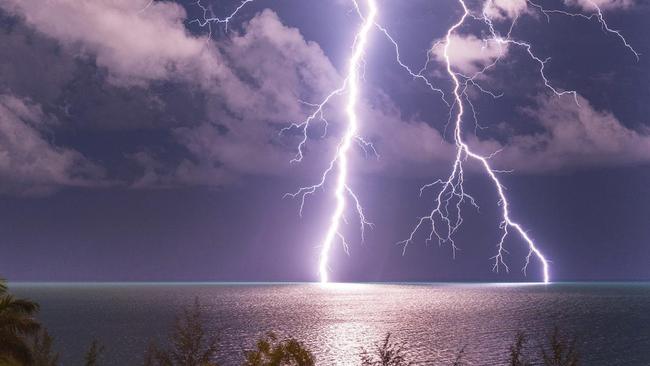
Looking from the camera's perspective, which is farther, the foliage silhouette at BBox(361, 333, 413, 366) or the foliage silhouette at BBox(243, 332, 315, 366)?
the foliage silhouette at BBox(361, 333, 413, 366)

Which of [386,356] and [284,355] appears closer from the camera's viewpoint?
[284,355]

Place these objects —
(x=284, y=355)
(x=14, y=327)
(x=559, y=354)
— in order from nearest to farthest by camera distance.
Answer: (x=284, y=355), (x=14, y=327), (x=559, y=354)

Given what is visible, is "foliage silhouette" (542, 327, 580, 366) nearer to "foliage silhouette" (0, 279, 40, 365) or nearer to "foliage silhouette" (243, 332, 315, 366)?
"foliage silhouette" (243, 332, 315, 366)

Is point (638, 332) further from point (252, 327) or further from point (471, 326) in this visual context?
point (252, 327)

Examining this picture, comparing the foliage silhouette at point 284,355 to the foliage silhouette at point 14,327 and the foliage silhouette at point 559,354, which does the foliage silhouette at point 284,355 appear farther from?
the foliage silhouette at point 559,354

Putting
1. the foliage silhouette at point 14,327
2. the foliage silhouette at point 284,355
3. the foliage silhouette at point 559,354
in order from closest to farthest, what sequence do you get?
the foliage silhouette at point 284,355, the foliage silhouette at point 14,327, the foliage silhouette at point 559,354

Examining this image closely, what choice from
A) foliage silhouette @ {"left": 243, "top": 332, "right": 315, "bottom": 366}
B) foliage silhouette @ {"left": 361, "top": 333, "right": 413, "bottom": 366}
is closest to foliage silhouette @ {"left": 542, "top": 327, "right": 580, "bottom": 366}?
foliage silhouette @ {"left": 361, "top": 333, "right": 413, "bottom": 366}

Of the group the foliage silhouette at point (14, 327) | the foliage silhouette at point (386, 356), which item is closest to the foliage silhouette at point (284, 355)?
the foliage silhouette at point (386, 356)

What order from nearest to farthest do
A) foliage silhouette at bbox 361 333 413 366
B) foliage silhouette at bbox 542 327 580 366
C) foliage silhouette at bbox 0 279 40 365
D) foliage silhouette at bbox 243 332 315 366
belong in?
foliage silhouette at bbox 243 332 315 366
foliage silhouette at bbox 361 333 413 366
foliage silhouette at bbox 0 279 40 365
foliage silhouette at bbox 542 327 580 366

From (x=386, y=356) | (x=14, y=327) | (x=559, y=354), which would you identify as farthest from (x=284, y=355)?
A: (x=559, y=354)

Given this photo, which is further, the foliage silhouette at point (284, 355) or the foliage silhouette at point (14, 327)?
the foliage silhouette at point (14, 327)

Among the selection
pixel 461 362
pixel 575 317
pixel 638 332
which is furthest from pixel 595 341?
pixel 575 317

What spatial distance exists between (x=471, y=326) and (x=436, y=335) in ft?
46.2

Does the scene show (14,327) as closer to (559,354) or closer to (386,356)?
(386,356)
